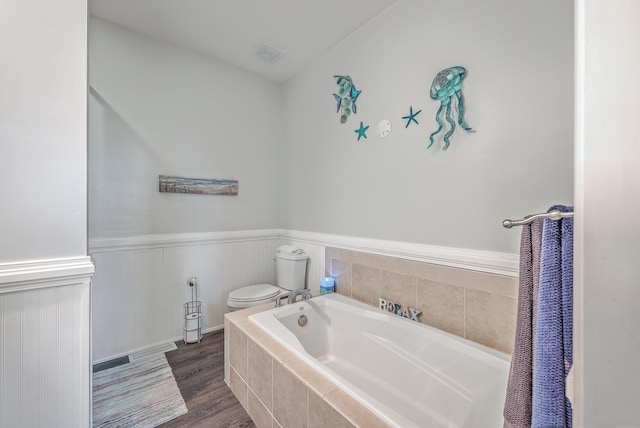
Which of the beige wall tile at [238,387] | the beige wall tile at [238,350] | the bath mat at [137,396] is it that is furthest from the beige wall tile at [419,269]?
the bath mat at [137,396]

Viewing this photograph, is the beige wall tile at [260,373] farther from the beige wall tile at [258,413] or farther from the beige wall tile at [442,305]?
the beige wall tile at [442,305]

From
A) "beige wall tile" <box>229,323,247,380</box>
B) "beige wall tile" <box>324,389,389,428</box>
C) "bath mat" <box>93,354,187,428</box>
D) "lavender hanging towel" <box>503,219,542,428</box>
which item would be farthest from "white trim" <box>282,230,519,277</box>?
"bath mat" <box>93,354,187,428</box>

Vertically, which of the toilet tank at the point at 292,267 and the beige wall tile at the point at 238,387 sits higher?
the toilet tank at the point at 292,267

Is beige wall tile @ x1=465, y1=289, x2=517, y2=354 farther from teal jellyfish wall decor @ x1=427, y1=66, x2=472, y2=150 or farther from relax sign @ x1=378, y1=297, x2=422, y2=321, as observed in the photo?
teal jellyfish wall decor @ x1=427, y1=66, x2=472, y2=150

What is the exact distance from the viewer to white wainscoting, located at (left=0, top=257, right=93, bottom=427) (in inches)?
37.4

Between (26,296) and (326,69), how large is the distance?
2.42m

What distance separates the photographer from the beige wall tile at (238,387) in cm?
159

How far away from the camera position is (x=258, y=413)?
1457 millimetres

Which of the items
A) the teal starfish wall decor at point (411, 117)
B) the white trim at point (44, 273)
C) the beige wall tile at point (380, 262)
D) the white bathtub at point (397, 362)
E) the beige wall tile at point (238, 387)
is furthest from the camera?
the beige wall tile at point (380, 262)

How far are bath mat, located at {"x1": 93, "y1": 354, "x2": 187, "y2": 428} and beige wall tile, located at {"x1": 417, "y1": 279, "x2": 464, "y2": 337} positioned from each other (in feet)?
5.17

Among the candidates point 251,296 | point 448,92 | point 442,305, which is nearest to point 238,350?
point 251,296

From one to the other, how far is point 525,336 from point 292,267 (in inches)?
74.4

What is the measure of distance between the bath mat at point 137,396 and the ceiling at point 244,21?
103 inches

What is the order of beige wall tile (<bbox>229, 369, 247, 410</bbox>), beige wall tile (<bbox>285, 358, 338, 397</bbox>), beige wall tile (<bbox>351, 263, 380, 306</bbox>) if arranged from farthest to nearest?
beige wall tile (<bbox>351, 263, 380, 306</bbox>)
beige wall tile (<bbox>229, 369, 247, 410</bbox>)
beige wall tile (<bbox>285, 358, 338, 397</bbox>)
